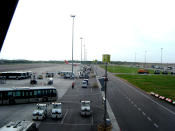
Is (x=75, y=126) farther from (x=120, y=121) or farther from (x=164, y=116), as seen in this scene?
(x=164, y=116)

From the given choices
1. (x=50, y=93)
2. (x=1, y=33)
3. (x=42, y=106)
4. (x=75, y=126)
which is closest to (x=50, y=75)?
(x=50, y=93)

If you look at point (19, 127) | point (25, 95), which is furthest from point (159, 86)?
point (19, 127)

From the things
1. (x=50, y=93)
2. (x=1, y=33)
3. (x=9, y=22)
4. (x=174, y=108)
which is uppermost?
(x=9, y=22)

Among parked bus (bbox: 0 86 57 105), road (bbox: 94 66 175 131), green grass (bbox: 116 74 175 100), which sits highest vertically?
parked bus (bbox: 0 86 57 105)

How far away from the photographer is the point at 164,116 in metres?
21.4

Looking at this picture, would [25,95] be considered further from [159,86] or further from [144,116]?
[159,86]

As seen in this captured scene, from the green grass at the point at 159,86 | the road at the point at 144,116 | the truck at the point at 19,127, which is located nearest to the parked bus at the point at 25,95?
the road at the point at 144,116

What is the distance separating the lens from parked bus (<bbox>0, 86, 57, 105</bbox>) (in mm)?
25859

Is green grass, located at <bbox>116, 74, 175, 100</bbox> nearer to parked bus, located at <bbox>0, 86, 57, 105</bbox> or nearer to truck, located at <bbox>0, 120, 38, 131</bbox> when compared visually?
parked bus, located at <bbox>0, 86, 57, 105</bbox>

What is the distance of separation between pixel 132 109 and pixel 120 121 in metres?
5.72

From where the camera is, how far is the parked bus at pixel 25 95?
2586 cm

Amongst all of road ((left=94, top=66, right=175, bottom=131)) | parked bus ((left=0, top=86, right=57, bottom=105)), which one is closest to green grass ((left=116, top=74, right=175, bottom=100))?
road ((left=94, top=66, right=175, bottom=131))

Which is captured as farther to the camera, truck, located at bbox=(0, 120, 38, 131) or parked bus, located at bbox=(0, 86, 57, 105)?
parked bus, located at bbox=(0, 86, 57, 105)

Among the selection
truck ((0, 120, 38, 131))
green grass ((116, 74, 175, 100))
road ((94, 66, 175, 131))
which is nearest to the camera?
truck ((0, 120, 38, 131))
